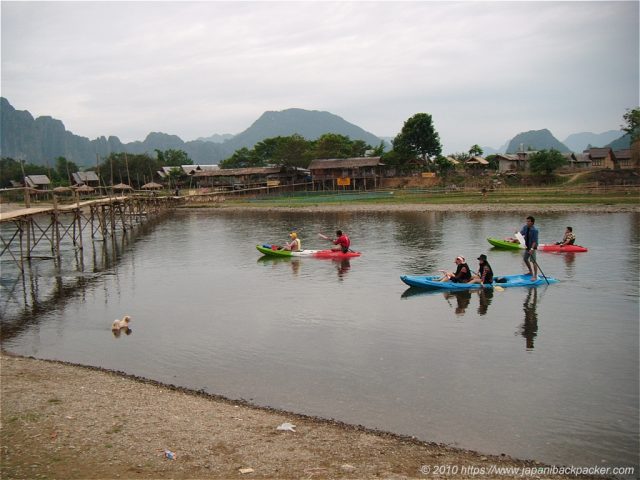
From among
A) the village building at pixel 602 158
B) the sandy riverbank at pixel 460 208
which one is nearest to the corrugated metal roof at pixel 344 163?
the sandy riverbank at pixel 460 208

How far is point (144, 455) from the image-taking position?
311 inches

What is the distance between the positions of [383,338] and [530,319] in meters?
4.64

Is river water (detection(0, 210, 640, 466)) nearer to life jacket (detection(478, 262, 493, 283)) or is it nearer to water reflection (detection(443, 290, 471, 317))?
water reflection (detection(443, 290, 471, 317))

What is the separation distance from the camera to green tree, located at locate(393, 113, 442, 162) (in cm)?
7425

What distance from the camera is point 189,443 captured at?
8.35 metres

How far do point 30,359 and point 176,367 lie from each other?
3757 mm

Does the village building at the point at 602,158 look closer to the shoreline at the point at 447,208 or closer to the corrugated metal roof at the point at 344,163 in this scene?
the corrugated metal roof at the point at 344,163

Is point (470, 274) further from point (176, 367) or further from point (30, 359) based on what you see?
point (30, 359)

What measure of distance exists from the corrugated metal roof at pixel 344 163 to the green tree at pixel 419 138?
5.32 metres

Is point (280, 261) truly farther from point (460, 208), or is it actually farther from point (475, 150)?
point (475, 150)

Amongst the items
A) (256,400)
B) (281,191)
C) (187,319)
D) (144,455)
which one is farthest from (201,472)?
(281,191)

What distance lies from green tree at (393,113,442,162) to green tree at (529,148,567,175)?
599 inches

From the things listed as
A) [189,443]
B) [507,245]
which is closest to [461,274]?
[507,245]

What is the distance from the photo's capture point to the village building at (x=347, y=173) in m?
73.5
